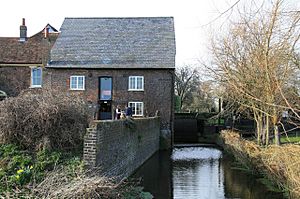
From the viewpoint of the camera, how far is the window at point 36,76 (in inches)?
1221

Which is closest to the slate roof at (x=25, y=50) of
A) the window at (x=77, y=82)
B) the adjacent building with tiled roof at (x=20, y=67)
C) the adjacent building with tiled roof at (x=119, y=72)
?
the adjacent building with tiled roof at (x=20, y=67)

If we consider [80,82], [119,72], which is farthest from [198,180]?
[80,82]

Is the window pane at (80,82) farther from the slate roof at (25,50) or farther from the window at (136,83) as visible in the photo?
the window at (136,83)

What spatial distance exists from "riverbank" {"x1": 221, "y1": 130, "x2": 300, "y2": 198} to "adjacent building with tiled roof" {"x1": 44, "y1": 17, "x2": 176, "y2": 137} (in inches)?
433

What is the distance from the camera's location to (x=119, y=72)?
97.2 ft

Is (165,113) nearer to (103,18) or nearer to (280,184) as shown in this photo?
(103,18)

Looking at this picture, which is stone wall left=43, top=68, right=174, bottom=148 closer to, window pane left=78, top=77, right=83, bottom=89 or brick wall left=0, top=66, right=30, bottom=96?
window pane left=78, top=77, right=83, bottom=89

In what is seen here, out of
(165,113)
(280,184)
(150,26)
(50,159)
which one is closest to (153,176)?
(280,184)

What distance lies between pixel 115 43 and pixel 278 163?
68.0ft

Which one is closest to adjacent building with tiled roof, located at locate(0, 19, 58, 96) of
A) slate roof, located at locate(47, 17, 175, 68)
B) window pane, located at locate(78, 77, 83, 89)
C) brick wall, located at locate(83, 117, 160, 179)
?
slate roof, located at locate(47, 17, 175, 68)

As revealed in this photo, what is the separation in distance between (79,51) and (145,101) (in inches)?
245

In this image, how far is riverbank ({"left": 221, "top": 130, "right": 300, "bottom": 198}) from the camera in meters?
10.5

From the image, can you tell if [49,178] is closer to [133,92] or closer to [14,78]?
[133,92]

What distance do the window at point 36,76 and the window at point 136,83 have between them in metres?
6.90
